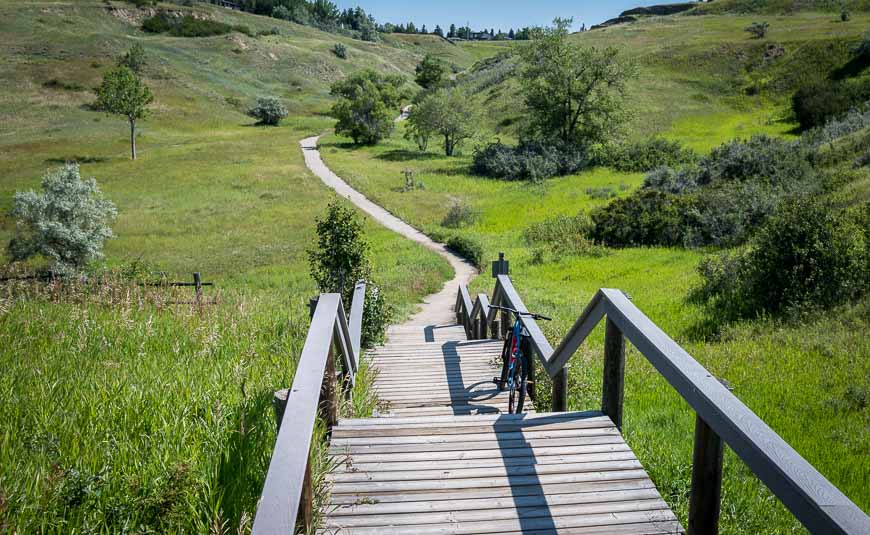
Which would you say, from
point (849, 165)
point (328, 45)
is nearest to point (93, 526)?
point (849, 165)

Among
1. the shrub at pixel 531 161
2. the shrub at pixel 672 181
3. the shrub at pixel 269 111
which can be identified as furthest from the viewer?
the shrub at pixel 269 111

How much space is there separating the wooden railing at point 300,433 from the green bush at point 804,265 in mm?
9014

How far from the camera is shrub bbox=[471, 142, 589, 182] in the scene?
36.7 metres

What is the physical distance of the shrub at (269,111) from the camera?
68062mm

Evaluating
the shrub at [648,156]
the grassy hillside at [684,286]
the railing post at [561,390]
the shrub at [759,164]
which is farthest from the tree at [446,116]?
the railing post at [561,390]

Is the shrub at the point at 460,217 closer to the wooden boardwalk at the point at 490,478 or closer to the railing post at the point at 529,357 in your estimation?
the railing post at the point at 529,357

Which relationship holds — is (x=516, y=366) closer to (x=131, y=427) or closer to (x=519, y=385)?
(x=519, y=385)

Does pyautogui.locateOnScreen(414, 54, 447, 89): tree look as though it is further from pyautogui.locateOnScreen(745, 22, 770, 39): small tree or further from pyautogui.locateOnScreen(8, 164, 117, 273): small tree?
pyautogui.locateOnScreen(8, 164, 117, 273): small tree

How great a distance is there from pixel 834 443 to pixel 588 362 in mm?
3206

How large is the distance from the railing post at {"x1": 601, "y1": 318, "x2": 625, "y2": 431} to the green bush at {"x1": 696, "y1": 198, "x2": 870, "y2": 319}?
24.4 feet

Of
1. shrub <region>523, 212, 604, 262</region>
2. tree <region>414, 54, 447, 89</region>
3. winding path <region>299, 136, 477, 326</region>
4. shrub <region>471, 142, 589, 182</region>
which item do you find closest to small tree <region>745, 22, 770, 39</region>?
shrub <region>471, 142, 589, 182</region>

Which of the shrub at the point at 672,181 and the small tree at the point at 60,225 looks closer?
the small tree at the point at 60,225

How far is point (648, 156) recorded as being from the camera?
36.4 m

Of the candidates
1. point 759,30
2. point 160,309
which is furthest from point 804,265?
point 759,30
